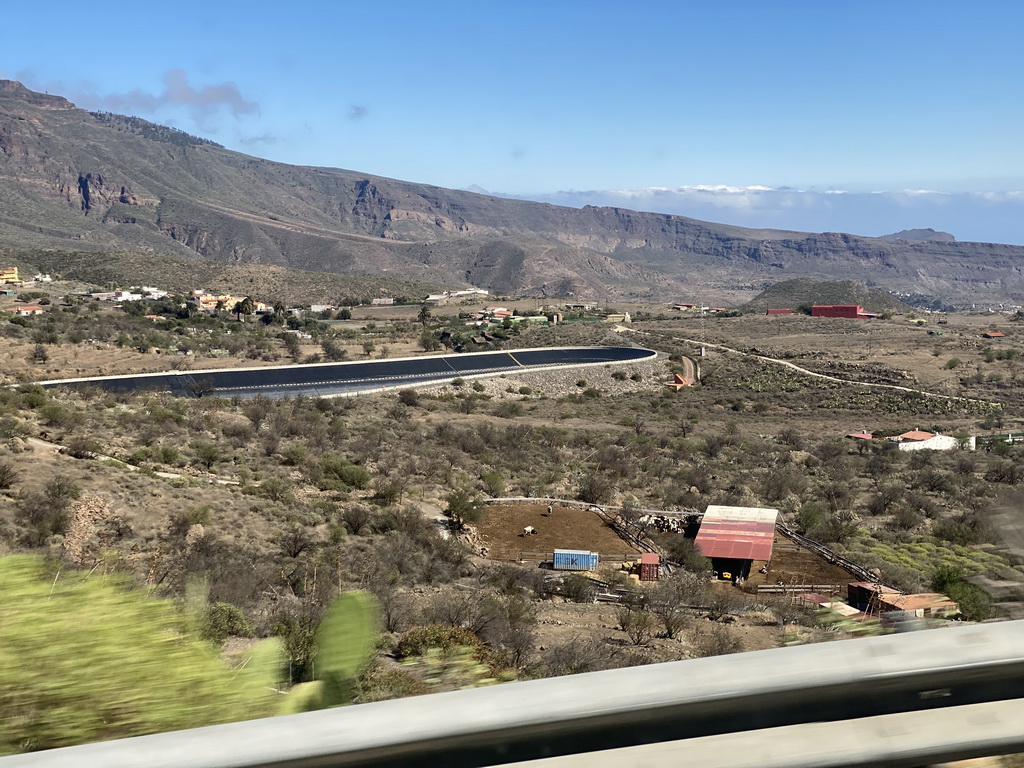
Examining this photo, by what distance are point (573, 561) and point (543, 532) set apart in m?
2.81

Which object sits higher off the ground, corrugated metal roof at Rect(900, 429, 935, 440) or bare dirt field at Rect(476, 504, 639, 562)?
corrugated metal roof at Rect(900, 429, 935, 440)

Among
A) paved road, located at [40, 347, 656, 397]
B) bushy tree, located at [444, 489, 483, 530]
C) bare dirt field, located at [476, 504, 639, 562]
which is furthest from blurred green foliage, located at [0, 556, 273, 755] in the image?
paved road, located at [40, 347, 656, 397]

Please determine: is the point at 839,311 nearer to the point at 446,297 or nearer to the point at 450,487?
the point at 446,297

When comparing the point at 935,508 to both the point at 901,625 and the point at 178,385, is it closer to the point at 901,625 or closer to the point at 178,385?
the point at 901,625

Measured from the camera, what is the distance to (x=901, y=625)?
2.51m

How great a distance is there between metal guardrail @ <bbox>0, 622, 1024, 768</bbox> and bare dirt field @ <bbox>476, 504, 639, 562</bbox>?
1571cm

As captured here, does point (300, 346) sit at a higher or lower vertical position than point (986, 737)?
lower

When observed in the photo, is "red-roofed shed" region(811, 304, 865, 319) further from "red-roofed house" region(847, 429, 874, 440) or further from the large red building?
"red-roofed house" region(847, 429, 874, 440)

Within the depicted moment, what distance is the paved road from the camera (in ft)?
106

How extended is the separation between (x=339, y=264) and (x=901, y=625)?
164 m

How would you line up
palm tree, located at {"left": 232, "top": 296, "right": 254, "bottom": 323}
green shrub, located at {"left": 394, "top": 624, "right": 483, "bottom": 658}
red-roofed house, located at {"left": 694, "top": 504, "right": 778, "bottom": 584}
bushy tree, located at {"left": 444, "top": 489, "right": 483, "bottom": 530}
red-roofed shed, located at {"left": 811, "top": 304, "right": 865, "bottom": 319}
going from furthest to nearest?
red-roofed shed, located at {"left": 811, "top": 304, "right": 865, "bottom": 319} → palm tree, located at {"left": 232, "top": 296, "right": 254, "bottom": 323} → bushy tree, located at {"left": 444, "top": 489, "right": 483, "bottom": 530} → red-roofed house, located at {"left": 694, "top": 504, "right": 778, "bottom": 584} → green shrub, located at {"left": 394, "top": 624, "right": 483, "bottom": 658}

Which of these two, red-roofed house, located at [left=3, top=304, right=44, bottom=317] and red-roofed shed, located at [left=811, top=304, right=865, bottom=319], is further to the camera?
red-roofed shed, located at [left=811, top=304, right=865, bottom=319]

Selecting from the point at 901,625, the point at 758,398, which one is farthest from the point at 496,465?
the point at 758,398

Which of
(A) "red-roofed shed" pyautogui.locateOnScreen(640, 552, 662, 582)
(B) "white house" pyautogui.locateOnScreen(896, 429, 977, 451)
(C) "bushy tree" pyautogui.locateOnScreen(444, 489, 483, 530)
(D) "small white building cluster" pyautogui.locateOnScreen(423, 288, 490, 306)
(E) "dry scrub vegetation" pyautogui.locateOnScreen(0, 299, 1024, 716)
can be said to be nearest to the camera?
(E) "dry scrub vegetation" pyautogui.locateOnScreen(0, 299, 1024, 716)
